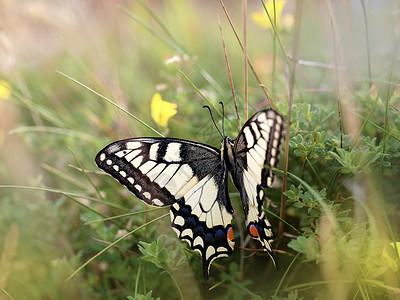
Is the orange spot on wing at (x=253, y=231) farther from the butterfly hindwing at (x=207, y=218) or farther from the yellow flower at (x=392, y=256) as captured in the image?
the yellow flower at (x=392, y=256)

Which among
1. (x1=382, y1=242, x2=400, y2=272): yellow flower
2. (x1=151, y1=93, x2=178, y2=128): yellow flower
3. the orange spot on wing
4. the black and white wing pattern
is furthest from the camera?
(x1=151, y1=93, x2=178, y2=128): yellow flower

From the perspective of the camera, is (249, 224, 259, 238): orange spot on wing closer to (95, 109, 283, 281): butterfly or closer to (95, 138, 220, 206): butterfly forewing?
(95, 109, 283, 281): butterfly

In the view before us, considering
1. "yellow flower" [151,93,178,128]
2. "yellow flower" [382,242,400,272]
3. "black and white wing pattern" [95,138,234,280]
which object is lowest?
"yellow flower" [382,242,400,272]

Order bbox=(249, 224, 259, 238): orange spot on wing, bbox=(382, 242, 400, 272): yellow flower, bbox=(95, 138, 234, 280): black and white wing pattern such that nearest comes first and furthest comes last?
bbox=(382, 242, 400, 272): yellow flower < bbox=(249, 224, 259, 238): orange spot on wing < bbox=(95, 138, 234, 280): black and white wing pattern

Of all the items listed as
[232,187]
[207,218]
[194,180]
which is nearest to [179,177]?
[194,180]

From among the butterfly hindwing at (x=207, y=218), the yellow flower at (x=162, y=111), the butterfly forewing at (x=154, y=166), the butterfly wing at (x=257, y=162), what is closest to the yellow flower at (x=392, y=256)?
the butterfly wing at (x=257, y=162)

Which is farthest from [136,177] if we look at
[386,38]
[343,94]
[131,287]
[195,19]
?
[195,19]

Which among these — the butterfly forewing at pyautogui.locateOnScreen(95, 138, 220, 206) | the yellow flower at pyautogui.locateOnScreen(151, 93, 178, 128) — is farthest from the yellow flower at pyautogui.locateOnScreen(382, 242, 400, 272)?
the yellow flower at pyautogui.locateOnScreen(151, 93, 178, 128)
